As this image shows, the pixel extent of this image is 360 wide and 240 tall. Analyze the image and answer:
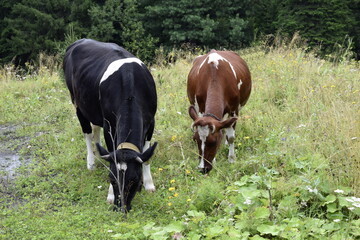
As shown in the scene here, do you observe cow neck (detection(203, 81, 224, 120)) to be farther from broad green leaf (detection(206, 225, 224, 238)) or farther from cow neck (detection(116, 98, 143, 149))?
broad green leaf (detection(206, 225, 224, 238))

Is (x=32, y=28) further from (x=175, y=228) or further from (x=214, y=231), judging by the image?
(x=214, y=231)

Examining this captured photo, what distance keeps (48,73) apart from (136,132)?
32.8 feet

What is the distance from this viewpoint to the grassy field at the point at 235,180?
147 inches

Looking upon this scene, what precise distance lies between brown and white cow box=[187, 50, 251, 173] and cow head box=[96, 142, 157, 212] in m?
1.00

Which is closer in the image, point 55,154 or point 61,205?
point 61,205

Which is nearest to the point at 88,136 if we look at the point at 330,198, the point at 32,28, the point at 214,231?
the point at 214,231

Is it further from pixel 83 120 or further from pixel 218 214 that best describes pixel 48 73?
pixel 218 214

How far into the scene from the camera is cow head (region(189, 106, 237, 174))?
16.7 feet

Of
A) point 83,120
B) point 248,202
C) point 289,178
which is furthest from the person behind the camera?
point 83,120

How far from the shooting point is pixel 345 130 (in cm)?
473

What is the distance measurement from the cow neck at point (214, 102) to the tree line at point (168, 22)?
68.3 feet

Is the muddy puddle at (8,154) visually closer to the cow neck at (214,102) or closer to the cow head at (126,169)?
the cow head at (126,169)

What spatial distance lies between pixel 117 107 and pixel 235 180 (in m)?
1.75

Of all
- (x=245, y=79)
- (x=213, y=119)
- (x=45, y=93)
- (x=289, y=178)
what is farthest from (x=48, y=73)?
(x=289, y=178)
